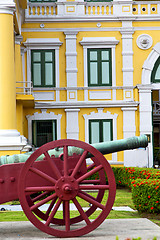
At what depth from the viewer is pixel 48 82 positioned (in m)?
22.2

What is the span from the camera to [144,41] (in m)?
22.3

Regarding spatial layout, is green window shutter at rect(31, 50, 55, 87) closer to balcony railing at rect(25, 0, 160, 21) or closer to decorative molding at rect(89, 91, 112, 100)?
balcony railing at rect(25, 0, 160, 21)

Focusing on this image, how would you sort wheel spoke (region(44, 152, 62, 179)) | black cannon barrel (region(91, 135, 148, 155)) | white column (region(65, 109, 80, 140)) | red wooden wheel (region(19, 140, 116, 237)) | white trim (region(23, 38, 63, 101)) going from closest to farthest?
red wooden wheel (region(19, 140, 116, 237)), wheel spoke (region(44, 152, 62, 179)), black cannon barrel (region(91, 135, 148, 155)), white trim (region(23, 38, 63, 101)), white column (region(65, 109, 80, 140))

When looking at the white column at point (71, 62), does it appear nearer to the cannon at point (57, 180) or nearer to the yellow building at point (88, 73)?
the yellow building at point (88, 73)

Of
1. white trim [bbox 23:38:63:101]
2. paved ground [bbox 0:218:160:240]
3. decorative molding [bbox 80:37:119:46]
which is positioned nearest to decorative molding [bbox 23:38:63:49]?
white trim [bbox 23:38:63:101]

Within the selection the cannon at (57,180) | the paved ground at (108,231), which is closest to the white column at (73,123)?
the paved ground at (108,231)

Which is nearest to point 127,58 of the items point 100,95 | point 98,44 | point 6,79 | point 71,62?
point 98,44

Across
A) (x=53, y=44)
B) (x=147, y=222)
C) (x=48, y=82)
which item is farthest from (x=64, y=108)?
(x=147, y=222)

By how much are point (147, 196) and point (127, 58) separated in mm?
13457

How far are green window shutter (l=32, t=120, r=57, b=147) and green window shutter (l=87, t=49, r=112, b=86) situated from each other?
2.53 m

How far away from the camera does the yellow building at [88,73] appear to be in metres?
22.1

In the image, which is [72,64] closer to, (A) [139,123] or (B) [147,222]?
(A) [139,123]

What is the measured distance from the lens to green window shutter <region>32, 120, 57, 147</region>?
72.9 ft

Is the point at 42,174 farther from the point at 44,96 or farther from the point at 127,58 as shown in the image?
the point at 127,58
